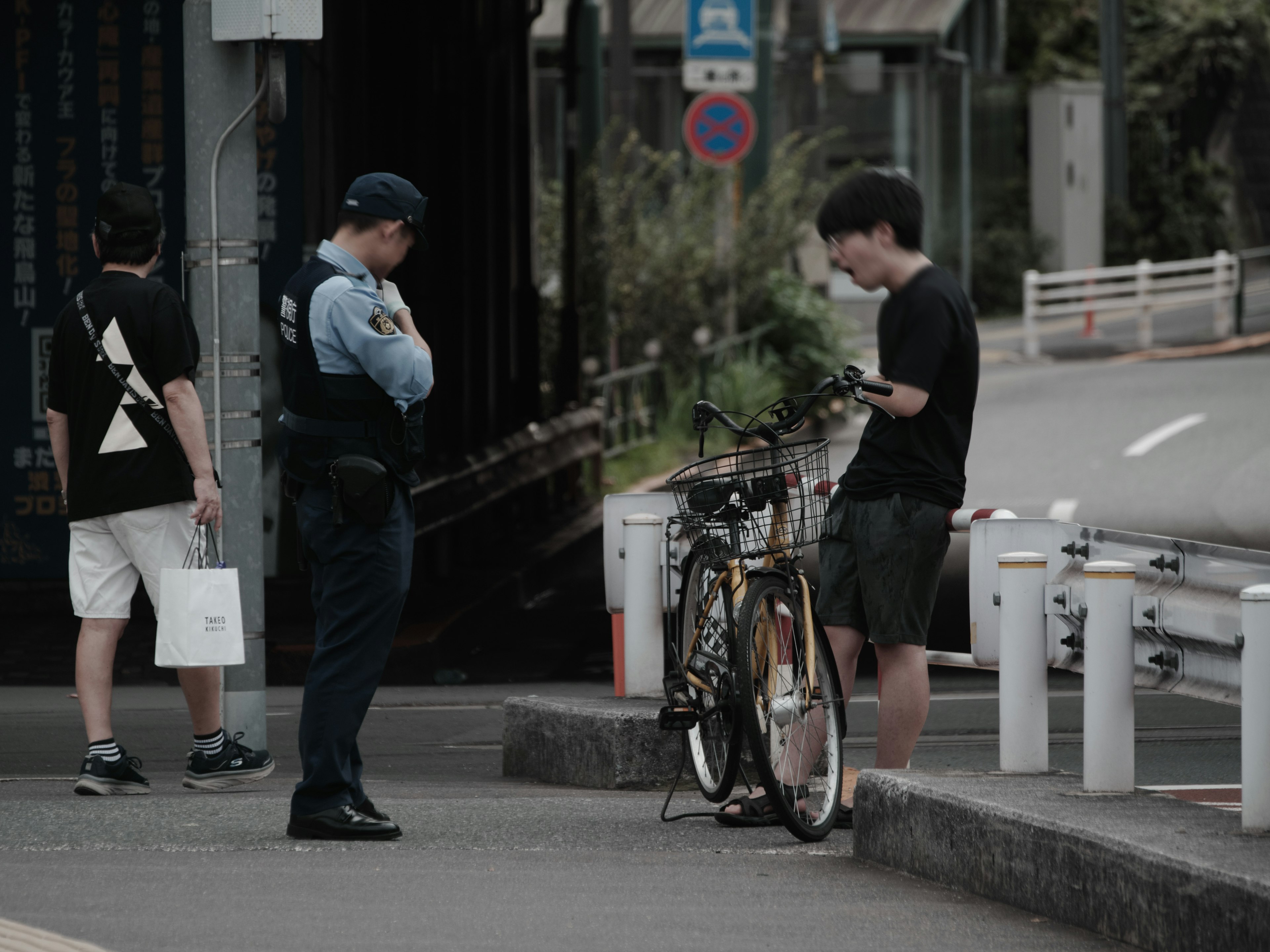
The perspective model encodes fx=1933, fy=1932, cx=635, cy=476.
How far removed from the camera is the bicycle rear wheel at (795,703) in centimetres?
503

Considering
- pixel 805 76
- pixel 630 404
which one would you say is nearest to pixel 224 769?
pixel 630 404

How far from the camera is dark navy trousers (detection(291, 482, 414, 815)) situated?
480 centimetres

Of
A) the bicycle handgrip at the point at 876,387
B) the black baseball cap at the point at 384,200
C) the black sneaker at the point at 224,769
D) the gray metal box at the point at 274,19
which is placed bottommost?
the black sneaker at the point at 224,769

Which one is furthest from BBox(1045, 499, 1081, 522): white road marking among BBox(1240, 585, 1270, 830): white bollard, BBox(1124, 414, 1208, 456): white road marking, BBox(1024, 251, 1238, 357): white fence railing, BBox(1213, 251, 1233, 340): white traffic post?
BBox(1213, 251, 1233, 340): white traffic post

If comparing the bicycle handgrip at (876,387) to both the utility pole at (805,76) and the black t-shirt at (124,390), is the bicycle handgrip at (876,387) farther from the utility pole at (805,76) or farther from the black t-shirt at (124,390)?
the utility pole at (805,76)

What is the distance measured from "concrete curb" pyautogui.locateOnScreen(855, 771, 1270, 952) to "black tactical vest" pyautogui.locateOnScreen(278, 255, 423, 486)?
1.46 meters

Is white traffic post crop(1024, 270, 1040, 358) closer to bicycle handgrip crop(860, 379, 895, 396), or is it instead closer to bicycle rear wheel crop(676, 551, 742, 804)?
bicycle rear wheel crop(676, 551, 742, 804)

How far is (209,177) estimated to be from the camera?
19.6 feet

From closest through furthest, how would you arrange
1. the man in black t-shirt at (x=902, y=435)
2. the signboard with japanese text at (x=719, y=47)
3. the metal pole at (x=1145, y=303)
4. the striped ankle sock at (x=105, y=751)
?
the man in black t-shirt at (x=902, y=435) < the striped ankle sock at (x=105, y=751) < the signboard with japanese text at (x=719, y=47) < the metal pole at (x=1145, y=303)

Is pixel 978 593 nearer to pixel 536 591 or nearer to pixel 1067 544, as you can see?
pixel 1067 544

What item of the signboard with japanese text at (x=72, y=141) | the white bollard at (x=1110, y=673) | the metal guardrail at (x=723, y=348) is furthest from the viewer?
the metal guardrail at (x=723, y=348)

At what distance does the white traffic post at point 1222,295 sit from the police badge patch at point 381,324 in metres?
24.4

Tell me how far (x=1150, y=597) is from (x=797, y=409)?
38.7 inches

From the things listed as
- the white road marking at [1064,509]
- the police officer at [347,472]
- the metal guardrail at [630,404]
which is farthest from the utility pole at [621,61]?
the police officer at [347,472]
